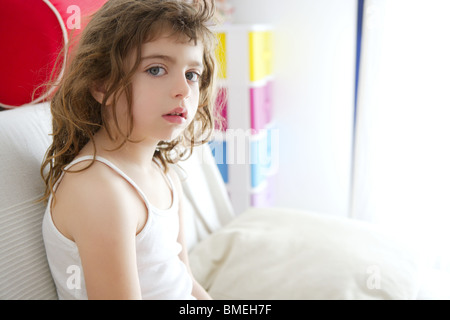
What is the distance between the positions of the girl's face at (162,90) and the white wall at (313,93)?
5.06ft

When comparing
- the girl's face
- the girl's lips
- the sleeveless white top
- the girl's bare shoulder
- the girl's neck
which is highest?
the girl's face

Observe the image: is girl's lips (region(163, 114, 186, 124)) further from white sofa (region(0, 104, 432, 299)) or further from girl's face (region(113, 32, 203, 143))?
white sofa (region(0, 104, 432, 299))

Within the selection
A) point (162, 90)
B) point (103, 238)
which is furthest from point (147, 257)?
point (162, 90)

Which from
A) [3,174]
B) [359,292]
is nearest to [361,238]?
[359,292]

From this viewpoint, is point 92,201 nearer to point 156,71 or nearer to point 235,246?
point 156,71

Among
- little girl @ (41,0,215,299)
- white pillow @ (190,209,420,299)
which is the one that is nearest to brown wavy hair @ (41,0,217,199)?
little girl @ (41,0,215,299)

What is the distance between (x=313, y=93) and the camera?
2.21 metres

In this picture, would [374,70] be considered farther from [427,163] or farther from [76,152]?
[76,152]

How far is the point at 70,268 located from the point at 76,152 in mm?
187

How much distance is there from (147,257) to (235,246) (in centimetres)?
41

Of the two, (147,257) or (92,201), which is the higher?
(92,201)

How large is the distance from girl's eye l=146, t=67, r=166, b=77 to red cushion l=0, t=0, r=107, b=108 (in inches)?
7.2

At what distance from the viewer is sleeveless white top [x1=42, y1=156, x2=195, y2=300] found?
69 cm

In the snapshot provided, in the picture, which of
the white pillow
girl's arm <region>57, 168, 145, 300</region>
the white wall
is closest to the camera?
girl's arm <region>57, 168, 145, 300</region>
